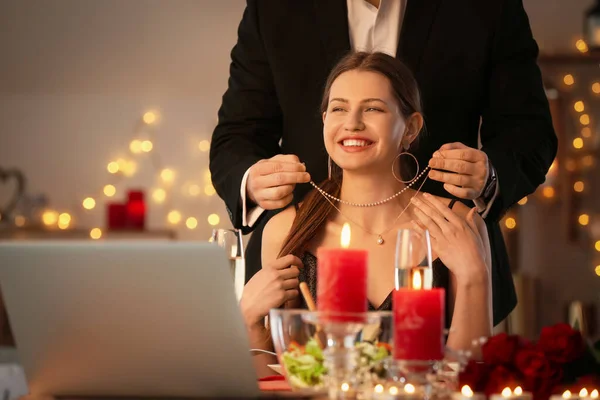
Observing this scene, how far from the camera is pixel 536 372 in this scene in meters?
1.14

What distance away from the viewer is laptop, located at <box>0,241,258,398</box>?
3.37ft

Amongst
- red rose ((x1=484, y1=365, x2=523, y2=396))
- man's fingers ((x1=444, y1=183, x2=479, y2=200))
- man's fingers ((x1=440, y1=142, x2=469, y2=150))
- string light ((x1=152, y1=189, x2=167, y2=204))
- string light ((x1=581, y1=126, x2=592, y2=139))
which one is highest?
string light ((x1=581, y1=126, x2=592, y2=139))

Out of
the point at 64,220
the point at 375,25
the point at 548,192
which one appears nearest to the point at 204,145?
the point at 64,220

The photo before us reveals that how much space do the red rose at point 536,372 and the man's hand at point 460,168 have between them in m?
0.82

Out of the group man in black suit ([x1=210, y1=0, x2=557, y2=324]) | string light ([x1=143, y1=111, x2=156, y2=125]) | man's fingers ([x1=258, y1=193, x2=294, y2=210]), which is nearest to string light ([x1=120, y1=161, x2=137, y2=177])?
string light ([x1=143, y1=111, x2=156, y2=125])

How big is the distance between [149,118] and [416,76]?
14.0 ft

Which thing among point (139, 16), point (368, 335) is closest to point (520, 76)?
point (368, 335)

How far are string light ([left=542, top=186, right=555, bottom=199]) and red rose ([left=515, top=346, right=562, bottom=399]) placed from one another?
513cm

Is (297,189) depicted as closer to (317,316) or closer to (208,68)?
(317,316)

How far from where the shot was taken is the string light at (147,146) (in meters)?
6.48

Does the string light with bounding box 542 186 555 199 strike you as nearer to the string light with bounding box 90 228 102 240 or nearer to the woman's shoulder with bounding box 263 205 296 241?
the string light with bounding box 90 228 102 240

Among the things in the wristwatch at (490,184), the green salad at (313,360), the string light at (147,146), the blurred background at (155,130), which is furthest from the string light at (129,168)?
the green salad at (313,360)

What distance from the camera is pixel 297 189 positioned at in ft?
8.32

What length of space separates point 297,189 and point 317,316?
4.90 feet
